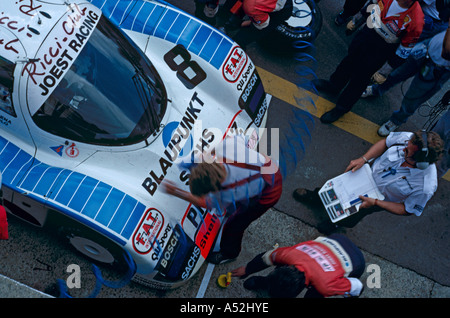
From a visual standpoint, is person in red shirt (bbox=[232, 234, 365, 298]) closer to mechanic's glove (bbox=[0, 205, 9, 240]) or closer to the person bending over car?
the person bending over car

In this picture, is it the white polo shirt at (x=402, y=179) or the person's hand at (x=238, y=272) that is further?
the person's hand at (x=238, y=272)

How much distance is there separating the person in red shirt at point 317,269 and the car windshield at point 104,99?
137cm

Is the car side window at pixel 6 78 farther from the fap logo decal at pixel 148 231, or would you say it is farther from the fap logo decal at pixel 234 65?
the fap logo decal at pixel 234 65

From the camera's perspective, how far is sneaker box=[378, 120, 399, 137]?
439cm

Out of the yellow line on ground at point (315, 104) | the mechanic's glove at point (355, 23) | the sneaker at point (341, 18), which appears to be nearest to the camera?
the yellow line on ground at point (315, 104)

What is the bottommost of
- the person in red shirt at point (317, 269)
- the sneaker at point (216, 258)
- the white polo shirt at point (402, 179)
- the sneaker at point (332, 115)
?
the sneaker at point (216, 258)

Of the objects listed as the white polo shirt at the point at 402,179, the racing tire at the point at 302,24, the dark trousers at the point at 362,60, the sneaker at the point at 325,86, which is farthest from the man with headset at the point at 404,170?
the racing tire at the point at 302,24

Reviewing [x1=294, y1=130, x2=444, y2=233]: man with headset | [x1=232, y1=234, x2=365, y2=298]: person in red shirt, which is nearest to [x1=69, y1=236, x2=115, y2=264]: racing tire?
[x1=232, y1=234, x2=365, y2=298]: person in red shirt

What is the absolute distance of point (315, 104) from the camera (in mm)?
4559

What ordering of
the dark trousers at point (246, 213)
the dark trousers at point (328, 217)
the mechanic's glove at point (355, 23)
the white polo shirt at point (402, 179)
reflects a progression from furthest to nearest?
the mechanic's glove at point (355, 23) → the dark trousers at point (328, 217) → the white polo shirt at point (402, 179) → the dark trousers at point (246, 213)

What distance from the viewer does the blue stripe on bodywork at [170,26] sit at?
131 inches

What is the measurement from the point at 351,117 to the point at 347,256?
7.21 feet

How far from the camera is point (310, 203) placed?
12.9 ft

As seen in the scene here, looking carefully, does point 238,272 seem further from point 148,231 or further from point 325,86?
point 325,86
